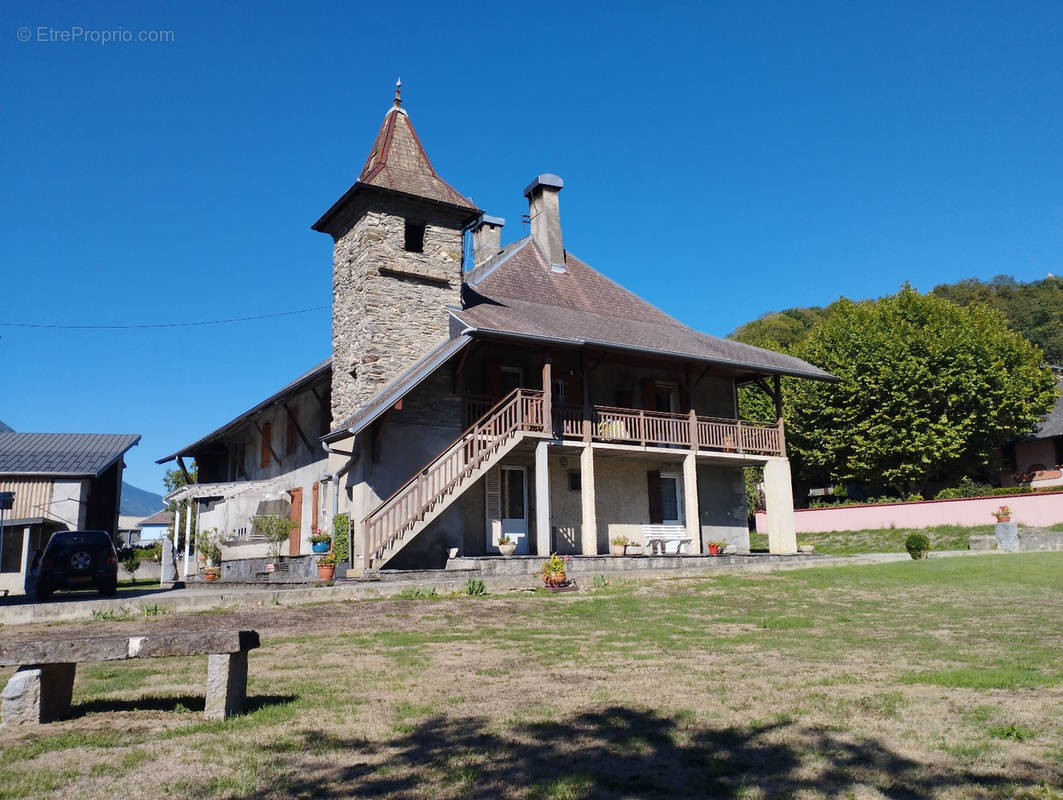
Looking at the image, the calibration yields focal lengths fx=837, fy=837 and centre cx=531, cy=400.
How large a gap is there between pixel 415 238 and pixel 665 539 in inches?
409

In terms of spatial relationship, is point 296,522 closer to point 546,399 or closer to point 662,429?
point 546,399

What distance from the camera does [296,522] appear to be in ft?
74.5

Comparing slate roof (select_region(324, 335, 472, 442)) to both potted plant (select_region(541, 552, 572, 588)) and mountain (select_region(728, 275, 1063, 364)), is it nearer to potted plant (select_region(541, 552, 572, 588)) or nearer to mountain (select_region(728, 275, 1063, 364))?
potted plant (select_region(541, 552, 572, 588))

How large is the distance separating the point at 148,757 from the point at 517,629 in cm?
534

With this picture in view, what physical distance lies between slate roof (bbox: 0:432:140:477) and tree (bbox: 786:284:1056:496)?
89.3 ft

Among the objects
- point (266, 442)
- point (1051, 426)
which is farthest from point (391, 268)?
point (1051, 426)

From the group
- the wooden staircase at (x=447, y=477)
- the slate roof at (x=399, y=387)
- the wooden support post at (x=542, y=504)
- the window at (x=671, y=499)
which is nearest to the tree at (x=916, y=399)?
the window at (x=671, y=499)

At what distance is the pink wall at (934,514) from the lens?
2688 centimetres

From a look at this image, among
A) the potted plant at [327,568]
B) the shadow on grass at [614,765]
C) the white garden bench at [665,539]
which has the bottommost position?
the shadow on grass at [614,765]

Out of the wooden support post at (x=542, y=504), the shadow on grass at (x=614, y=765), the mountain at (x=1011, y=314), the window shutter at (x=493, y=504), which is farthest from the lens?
the mountain at (x=1011, y=314)

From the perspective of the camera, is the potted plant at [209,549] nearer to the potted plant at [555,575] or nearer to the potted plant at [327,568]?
the potted plant at [327,568]

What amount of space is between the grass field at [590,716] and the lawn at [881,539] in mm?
18799

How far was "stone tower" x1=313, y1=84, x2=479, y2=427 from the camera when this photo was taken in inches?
781

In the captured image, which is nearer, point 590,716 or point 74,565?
point 590,716
